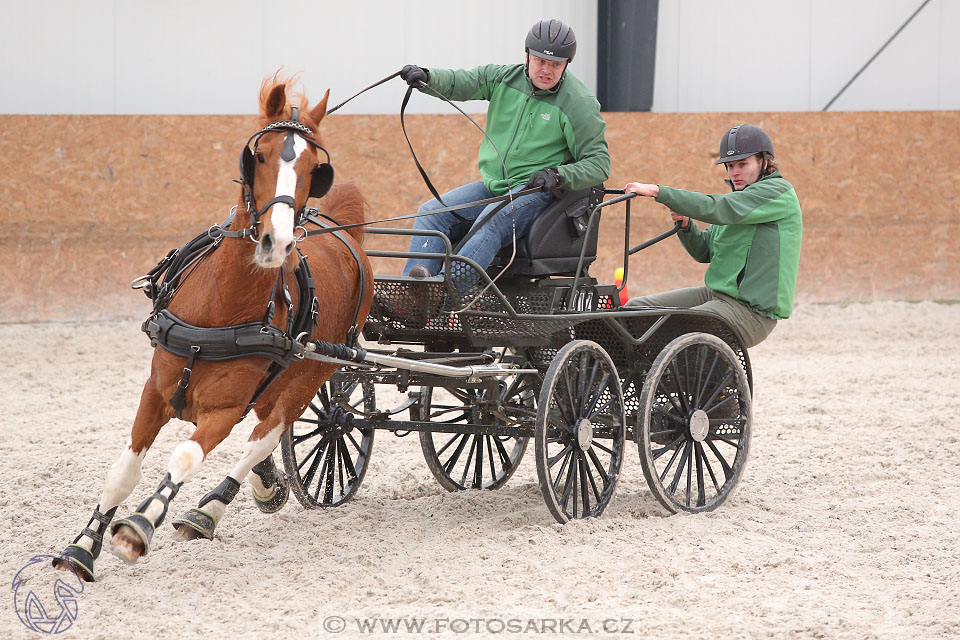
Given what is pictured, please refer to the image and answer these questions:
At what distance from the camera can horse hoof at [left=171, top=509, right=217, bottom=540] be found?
11.2ft

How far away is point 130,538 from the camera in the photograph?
296 cm

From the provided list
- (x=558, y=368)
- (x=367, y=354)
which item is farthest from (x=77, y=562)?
(x=558, y=368)

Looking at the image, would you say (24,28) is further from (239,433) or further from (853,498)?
(853,498)

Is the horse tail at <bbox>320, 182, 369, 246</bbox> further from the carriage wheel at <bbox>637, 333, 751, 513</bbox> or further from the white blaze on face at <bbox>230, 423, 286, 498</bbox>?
the carriage wheel at <bbox>637, 333, 751, 513</bbox>

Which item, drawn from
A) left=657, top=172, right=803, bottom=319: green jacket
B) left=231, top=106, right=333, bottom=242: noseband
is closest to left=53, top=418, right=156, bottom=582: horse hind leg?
left=231, top=106, right=333, bottom=242: noseband

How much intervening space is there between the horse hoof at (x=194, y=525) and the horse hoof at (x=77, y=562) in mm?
282

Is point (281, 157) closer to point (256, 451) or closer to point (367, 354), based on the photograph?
point (367, 354)

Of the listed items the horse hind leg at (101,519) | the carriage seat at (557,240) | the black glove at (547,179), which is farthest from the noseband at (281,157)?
the carriage seat at (557,240)

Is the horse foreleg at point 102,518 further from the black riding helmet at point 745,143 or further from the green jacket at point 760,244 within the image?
the black riding helmet at point 745,143

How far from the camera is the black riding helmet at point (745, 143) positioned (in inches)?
180

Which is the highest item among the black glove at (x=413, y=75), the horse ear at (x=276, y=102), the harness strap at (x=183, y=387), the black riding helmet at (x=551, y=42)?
the black riding helmet at (x=551, y=42)

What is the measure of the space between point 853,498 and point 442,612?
2.30 m

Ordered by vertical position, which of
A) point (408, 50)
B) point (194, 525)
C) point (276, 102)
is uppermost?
point (408, 50)

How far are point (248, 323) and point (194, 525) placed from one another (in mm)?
733
